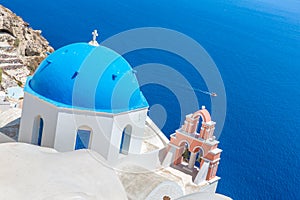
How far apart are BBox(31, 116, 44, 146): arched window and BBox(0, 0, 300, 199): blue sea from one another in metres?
12.5

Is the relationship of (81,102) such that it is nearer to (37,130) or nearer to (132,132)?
(37,130)

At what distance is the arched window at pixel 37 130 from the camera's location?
7.72 meters

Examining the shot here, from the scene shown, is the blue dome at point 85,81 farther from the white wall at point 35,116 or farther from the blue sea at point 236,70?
the blue sea at point 236,70

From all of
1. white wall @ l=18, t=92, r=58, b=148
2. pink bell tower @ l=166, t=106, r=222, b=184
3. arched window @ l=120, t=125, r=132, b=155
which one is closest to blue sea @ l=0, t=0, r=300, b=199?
pink bell tower @ l=166, t=106, r=222, b=184

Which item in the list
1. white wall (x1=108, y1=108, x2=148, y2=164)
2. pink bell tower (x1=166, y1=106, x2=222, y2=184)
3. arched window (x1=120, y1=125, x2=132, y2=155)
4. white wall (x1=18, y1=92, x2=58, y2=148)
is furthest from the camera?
pink bell tower (x1=166, y1=106, x2=222, y2=184)

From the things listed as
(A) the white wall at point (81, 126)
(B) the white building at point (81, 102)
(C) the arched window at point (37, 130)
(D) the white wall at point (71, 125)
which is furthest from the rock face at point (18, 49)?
(A) the white wall at point (81, 126)

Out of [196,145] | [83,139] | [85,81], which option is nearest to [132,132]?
[83,139]

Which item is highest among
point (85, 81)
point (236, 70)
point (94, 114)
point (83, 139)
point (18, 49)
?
point (236, 70)

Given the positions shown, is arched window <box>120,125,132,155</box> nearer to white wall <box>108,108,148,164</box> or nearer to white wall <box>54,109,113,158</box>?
white wall <box>108,108,148,164</box>

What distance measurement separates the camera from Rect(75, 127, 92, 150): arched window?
7719mm

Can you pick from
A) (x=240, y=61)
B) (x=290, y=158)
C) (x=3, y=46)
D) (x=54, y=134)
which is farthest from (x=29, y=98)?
(x=240, y=61)

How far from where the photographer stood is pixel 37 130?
7828 millimetres

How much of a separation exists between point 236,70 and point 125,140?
115 feet

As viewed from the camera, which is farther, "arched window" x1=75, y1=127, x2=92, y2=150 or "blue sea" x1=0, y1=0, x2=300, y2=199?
"blue sea" x1=0, y1=0, x2=300, y2=199
